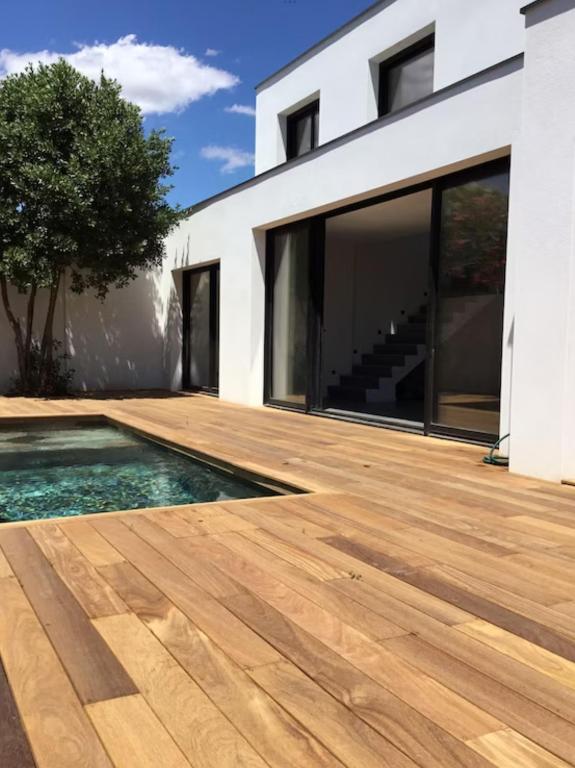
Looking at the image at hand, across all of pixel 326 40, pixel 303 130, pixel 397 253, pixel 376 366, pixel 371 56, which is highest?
pixel 326 40

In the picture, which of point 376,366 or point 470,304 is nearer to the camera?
point 470,304

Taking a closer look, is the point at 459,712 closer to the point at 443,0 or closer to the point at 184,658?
the point at 184,658

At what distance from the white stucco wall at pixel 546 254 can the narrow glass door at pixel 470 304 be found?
801mm

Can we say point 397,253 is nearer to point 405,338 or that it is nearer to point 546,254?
point 405,338

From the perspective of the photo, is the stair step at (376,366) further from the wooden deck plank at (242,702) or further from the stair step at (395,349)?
the wooden deck plank at (242,702)

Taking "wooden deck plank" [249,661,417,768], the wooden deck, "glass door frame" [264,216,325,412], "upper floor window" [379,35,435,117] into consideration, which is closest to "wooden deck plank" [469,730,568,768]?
the wooden deck

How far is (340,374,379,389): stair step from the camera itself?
29.2 feet

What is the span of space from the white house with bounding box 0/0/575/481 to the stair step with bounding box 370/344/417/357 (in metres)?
0.03

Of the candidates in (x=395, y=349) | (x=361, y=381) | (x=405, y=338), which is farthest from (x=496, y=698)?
(x=405, y=338)

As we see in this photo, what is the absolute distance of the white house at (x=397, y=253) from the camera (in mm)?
3623

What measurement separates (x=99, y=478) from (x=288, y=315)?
3730mm

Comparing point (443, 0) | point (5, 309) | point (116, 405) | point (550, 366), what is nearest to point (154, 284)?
point (5, 309)

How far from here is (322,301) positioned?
693 cm

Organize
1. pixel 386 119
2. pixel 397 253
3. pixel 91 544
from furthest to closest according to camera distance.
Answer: pixel 397 253
pixel 386 119
pixel 91 544
